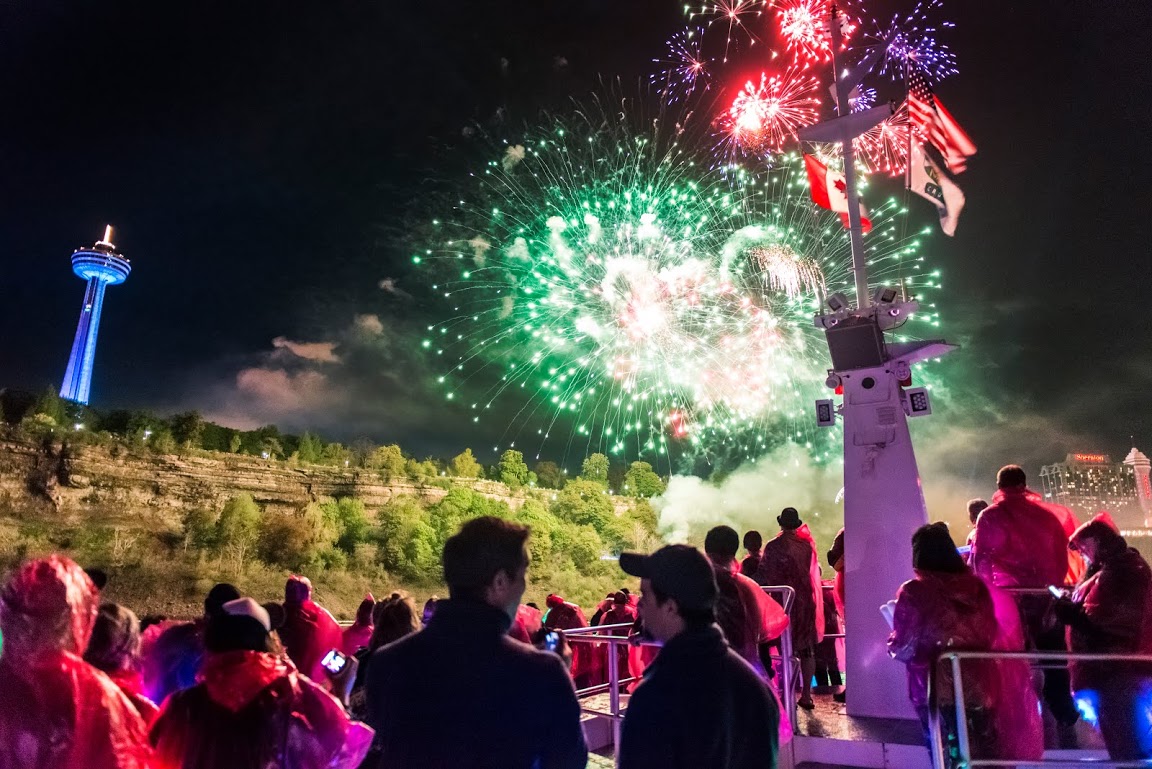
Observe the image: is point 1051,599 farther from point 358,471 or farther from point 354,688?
point 358,471

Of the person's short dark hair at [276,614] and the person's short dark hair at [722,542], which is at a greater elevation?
the person's short dark hair at [722,542]

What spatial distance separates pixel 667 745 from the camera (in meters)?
2.29

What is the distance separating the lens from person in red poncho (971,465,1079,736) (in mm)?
6230

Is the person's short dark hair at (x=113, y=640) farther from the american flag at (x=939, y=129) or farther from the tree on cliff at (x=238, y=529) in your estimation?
the tree on cliff at (x=238, y=529)

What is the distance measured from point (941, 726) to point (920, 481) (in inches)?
196

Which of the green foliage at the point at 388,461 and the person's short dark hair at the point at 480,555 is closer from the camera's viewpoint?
the person's short dark hair at the point at 480,555

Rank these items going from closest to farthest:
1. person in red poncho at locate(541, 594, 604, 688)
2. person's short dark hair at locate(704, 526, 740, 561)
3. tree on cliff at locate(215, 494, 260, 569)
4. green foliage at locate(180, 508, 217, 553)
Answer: person's short dark hair at locate(704, 526, 740, 561) → person in red poncho at locate(541, 594, 604, 688) → green foliage at locate(180, 508, 217, 553) → tree on cliff at locate(215, 494, 260, 569)

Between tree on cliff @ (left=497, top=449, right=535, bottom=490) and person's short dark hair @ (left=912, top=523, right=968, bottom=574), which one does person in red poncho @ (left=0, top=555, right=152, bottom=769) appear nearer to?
person's short dark hair @ (left=912, top=523, right=968, bottom=574)

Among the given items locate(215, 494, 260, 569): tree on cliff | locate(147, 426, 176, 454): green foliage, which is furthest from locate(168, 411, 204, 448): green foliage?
locate(215, 494, 260, 569): tree on cliff

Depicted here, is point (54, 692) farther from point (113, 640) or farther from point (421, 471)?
point (421, 471)

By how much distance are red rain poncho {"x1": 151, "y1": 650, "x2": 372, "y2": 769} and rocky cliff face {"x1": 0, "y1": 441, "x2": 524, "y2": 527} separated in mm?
71659

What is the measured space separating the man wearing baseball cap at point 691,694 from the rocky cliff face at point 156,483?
73115 millimetres

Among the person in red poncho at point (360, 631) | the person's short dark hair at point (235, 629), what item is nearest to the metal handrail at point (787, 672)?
the person in red poncho at point (360, 631)

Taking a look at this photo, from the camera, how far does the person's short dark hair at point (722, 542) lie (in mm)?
5344
